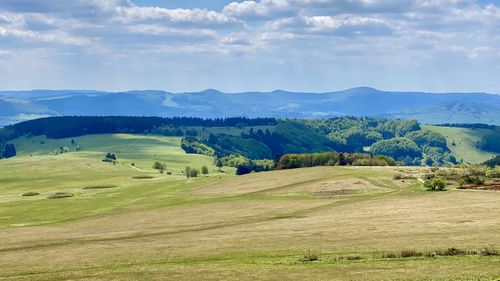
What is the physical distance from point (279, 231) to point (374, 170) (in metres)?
92.4

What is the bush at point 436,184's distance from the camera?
137 m

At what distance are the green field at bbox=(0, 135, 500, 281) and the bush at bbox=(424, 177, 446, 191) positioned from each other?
2392mm

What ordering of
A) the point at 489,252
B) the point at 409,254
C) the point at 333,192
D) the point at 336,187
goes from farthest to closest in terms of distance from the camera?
the point at 336,187
the point at 333,192
the point at 409,254
the point at 489,252

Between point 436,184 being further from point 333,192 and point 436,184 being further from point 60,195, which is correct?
point 60,195

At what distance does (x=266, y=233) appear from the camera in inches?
3605

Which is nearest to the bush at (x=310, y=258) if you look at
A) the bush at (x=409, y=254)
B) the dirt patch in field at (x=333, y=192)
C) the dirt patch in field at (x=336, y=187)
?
the bush at (x=409, y=254)

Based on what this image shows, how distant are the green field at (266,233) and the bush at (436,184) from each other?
239cm

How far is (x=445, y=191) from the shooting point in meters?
134

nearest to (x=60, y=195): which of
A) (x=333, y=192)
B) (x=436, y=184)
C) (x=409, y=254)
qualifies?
(x=333, y=192)

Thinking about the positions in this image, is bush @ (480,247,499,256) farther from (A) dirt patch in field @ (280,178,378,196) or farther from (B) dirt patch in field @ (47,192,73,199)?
(B) dirt patch in field @ (47,192,73,199)

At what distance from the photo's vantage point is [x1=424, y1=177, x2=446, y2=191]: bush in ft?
451

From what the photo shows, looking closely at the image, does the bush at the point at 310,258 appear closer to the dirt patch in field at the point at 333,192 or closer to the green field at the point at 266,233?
the green field at the point at 266,233

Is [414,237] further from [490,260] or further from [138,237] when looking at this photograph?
[138,237]

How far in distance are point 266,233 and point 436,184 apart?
58.8m
